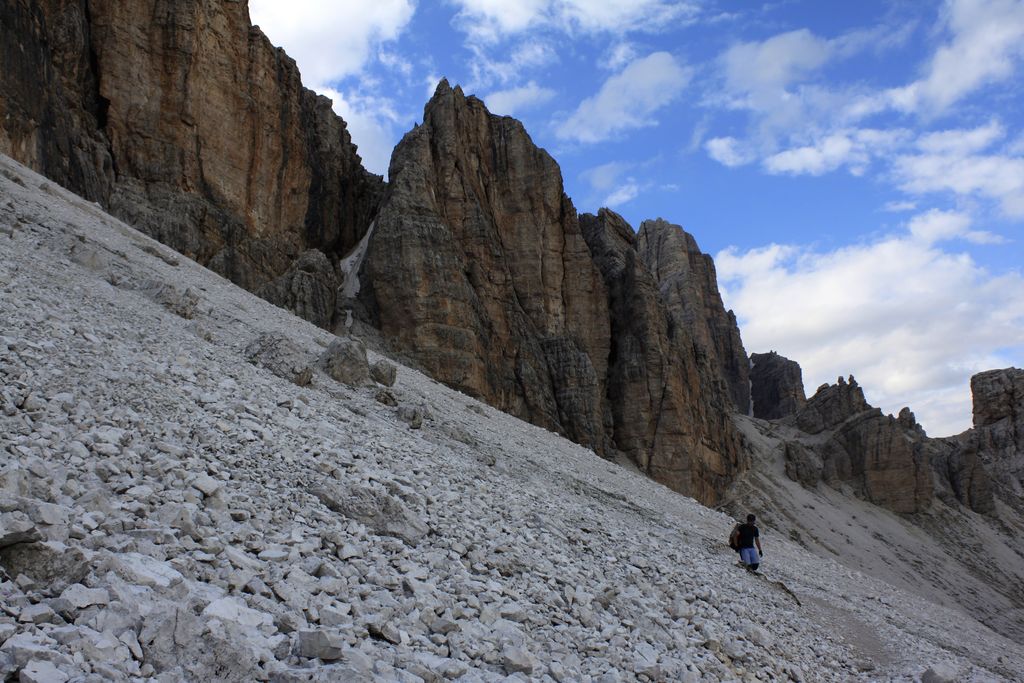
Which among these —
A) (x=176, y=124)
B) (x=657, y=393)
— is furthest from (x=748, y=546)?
(x=657, y=393)

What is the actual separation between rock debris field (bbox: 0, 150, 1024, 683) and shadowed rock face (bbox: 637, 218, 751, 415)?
302 feet

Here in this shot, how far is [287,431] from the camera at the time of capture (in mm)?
11453

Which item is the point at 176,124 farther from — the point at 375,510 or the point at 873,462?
the point at 873,462

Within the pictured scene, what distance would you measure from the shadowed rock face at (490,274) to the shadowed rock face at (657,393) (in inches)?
94.4

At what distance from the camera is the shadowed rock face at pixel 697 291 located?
108812 millimetres

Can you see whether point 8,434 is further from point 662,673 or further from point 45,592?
point 662,673

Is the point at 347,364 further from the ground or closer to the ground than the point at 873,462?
closer to the ground

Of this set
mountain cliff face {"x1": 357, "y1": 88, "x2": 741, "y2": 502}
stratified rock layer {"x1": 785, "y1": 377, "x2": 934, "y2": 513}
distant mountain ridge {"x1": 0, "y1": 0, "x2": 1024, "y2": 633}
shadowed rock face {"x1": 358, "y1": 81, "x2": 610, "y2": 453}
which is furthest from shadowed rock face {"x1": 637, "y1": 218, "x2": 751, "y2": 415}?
shadowed rock face {"x1": 358, "y1": 81, "x2": 610, "y2": 453}

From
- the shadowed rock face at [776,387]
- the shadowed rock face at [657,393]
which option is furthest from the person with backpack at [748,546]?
the shadowed rock face at [776,387]

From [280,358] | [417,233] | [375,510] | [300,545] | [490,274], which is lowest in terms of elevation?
[300,545]

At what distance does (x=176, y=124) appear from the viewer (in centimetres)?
4891

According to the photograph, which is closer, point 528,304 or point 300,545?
point 300,545

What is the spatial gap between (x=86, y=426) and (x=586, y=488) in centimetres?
1311

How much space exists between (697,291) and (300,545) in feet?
354
